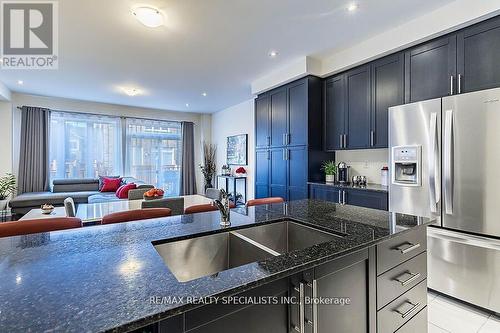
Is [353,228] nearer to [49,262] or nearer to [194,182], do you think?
[49,262]

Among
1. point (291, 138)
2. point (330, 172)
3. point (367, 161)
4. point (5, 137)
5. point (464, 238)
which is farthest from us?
point (5, 137)

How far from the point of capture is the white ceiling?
2.47 m

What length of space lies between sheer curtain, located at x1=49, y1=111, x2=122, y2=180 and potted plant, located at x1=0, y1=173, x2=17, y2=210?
697mm

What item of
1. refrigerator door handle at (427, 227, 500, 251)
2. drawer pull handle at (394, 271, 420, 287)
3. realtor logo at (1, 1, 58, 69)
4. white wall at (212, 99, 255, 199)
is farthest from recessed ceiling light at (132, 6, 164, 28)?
white wall at (212, 99, 255, 199)

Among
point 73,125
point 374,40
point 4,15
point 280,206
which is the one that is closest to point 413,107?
point 374,40

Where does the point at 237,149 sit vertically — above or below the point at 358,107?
below

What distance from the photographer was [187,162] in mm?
7629

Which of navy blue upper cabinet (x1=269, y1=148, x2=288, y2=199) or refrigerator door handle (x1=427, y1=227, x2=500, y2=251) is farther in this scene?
navy blue upper cabinet (x1=269, y1=148, x2=288, y2=199)

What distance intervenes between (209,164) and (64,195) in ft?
12.2

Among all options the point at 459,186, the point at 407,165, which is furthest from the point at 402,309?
the point at 407,165

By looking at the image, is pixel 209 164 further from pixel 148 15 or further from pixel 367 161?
pixel 148 15

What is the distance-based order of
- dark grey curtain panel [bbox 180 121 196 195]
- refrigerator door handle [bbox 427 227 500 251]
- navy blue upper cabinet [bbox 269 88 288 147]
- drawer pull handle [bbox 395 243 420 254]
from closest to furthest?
drawer pull handle [bbox 395 243 420 254], refrigerator door handle [bbox 427 227 500 251], navy blue upper cabinet [bbox 269 88 288 147], dark grey curtain panel [bbox 180 121 196 195]

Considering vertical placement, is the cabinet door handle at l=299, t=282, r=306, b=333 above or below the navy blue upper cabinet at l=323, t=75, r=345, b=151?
below

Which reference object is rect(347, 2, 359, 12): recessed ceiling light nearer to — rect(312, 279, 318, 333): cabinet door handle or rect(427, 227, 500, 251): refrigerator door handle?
rect(427, 227, 500, 251): refrigerator door handle
